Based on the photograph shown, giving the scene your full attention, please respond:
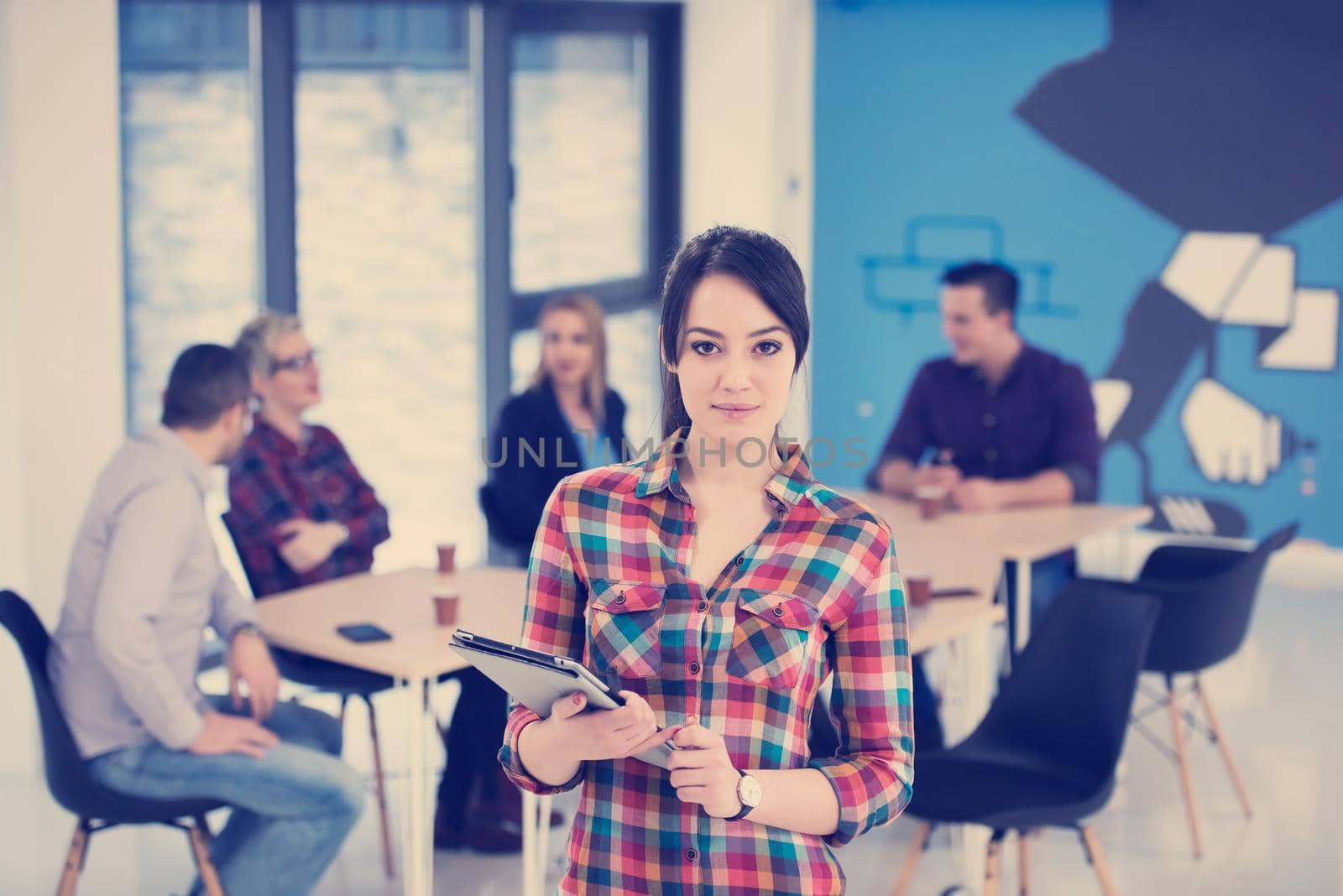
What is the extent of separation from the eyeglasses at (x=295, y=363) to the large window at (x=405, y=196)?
1461 mm

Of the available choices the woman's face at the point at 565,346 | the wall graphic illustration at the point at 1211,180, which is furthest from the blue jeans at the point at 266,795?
the wall graphic illustration at the point at 1211,180

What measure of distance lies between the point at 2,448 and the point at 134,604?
1650 millimetres

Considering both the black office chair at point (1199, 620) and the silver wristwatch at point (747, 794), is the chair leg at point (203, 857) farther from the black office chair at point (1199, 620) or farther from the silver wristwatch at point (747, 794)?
the black office chair at point (1199, 620)

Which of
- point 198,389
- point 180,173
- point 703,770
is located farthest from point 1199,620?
point 180,173

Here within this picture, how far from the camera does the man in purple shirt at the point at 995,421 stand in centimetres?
472

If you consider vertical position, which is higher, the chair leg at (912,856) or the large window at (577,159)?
the large window at (577,159)

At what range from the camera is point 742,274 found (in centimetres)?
162

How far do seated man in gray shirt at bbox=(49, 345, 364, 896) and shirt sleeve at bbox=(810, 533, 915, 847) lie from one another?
1.79m

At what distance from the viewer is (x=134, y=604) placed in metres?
2.98

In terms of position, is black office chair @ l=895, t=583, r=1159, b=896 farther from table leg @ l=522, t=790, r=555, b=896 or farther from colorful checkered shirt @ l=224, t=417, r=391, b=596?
colorful checkered shirt @ l=224, t=417, r=391, b=596

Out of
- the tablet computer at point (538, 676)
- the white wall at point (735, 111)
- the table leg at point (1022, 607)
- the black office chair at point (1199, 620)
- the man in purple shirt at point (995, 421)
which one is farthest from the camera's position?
the white wall at point (735, 111)

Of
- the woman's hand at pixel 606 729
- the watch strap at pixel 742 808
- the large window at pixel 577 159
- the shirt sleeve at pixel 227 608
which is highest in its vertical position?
the large window at pixel 577 159

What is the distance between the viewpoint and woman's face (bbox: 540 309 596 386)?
4504 mm

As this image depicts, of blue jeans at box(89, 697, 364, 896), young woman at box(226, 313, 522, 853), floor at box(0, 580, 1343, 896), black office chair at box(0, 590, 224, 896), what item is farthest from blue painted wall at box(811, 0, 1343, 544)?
black office chair at box(0, 590, 224, 896)
